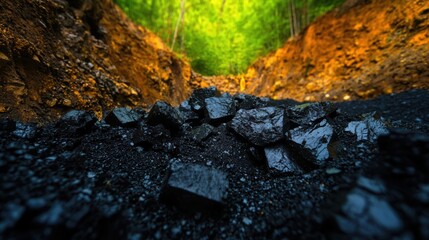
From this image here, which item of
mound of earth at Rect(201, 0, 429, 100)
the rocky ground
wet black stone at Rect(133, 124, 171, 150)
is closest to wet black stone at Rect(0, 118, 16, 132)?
the rocky ground

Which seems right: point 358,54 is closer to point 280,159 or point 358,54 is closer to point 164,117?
point 280,159

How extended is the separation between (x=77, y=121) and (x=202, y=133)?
151 centimetres

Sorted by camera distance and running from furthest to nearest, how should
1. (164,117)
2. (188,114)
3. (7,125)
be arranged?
1. (188,114)
2. (164,117)
3. (7,125)

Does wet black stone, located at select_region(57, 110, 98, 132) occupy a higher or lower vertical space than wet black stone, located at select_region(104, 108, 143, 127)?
lower

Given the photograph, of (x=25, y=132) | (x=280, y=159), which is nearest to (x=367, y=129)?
(x=280, y=159)

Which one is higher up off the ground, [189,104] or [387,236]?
[189,104]

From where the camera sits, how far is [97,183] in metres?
1.47

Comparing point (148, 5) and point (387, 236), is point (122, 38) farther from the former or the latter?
point (387, 236)

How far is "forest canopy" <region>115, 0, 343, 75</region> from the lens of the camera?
9188 millimetres

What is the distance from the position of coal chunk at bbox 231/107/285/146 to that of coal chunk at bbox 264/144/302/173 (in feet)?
0.31

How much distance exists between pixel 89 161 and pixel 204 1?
43.7 feet

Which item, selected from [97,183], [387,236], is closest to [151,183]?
[97,183]

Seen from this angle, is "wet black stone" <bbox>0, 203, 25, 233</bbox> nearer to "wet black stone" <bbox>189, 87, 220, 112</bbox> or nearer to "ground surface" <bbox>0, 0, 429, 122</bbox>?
"ground surface" <bbox>0, 0, 429, 122</bbox>

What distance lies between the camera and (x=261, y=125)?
220 centimetres
